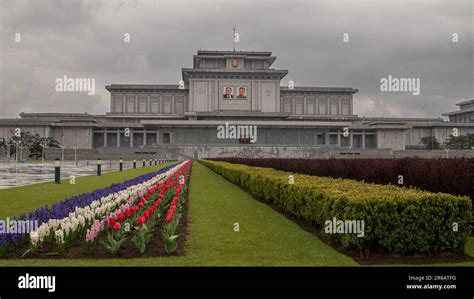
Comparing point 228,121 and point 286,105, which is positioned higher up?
point 286,105

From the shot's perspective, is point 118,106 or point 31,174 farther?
→ point 118,106

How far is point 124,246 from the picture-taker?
6.16 meters

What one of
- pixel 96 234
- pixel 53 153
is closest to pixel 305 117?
pixel 53 153

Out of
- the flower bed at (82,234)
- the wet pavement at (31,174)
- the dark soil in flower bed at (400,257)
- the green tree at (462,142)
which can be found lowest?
the dark soil in flower bed at (400,257)

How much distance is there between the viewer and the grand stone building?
64.0m

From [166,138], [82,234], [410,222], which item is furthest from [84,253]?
[166,138]

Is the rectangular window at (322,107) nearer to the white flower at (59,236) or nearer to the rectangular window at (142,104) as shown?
the rectangular window at (142,104)

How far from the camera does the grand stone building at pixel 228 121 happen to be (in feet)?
210

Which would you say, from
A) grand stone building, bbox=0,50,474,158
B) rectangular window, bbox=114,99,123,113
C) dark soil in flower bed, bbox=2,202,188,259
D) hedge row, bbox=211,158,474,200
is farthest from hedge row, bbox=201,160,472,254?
rectangular window, bbox=114,99,123,113

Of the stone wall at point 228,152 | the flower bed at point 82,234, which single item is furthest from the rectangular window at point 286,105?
the flower bed at point 82,234

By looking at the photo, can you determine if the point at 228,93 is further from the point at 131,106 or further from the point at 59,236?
the point at 59,236

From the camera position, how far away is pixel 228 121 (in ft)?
217
